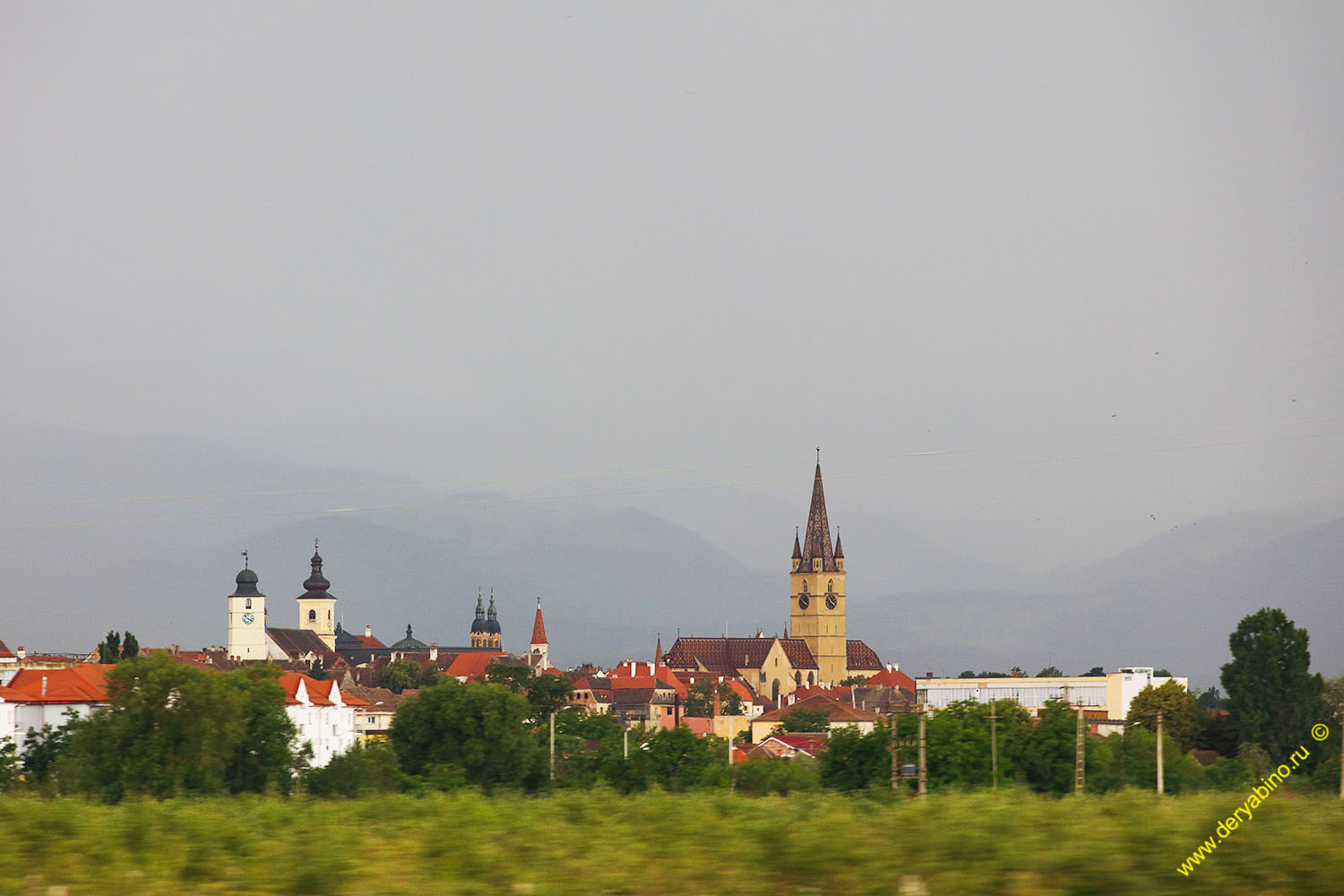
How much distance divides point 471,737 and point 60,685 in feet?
93.4

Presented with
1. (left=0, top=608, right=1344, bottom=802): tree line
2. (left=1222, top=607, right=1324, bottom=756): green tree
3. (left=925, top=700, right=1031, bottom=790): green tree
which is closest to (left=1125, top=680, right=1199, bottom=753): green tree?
(left=1222, top=607, right=1324, bottom=756): green tree

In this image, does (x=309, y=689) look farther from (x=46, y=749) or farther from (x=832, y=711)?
(x=832, y=711)

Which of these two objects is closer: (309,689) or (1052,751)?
(1052,751)

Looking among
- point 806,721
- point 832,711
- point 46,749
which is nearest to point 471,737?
point 46,749

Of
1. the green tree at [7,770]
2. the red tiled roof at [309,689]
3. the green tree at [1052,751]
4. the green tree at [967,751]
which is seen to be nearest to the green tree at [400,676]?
the red tiled roof at [309,689]

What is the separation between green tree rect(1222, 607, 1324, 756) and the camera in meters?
60.7

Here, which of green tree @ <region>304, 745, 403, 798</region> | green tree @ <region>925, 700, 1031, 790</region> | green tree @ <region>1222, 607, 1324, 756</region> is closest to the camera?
green tree @ <region>304, 745, 403, 798</region>

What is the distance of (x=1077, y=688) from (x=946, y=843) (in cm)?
13399

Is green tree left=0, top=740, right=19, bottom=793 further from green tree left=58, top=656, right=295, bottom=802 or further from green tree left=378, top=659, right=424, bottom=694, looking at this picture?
green tree left=378, top=659, right=424, bottom=694

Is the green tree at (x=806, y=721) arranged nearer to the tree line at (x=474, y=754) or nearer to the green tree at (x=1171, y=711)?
the green tree at (x=1171, y=711)

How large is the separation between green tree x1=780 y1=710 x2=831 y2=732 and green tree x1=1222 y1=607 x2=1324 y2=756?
47.8 m

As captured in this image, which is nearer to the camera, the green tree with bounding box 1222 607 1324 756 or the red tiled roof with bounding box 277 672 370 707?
the green tree with bounding box 1222 607 1324 756

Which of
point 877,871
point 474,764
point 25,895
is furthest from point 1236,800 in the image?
point 474,764

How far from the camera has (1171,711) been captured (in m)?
69.3
